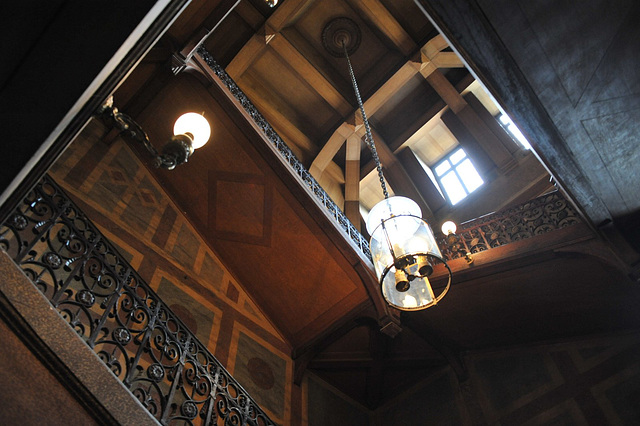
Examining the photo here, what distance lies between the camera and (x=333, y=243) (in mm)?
6395

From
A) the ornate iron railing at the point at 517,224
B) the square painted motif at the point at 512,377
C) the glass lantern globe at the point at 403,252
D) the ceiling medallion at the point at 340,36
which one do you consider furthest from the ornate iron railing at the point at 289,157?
the ceiling medallion at the point at 340,36

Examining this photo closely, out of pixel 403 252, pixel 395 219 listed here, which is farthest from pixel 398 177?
pixel 403 252

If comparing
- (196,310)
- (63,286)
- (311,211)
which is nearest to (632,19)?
(311,211)

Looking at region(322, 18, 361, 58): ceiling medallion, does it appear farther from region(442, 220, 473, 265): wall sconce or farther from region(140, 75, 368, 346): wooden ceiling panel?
region(442, 220, 473, 265): wall sconce

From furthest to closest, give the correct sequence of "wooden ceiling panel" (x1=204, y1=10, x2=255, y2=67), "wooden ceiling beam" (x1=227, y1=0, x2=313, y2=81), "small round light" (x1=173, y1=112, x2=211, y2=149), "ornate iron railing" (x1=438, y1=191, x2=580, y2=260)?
"wooden ceiling beam" (x1=227, y1=0, x2=313, y2=81) → "wooden ceiling panel" (x1=204, y1=10, x2=255, y2=67) → "ornate iron railing" (x1=438, y1=191, x2=580, y2=260) → "small round light" (x1=173, y1=112, x2=211, y2=149)

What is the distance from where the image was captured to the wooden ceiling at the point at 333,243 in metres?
5.96

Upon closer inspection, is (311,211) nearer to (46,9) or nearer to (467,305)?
(467,305)

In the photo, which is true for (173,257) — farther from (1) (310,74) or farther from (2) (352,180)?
(1) (310,74)

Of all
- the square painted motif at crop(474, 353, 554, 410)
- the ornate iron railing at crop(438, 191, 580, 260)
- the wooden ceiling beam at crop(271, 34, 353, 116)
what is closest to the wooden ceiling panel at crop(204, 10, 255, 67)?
the wooden ceiling beam at crop(271, 34, 353, 116)

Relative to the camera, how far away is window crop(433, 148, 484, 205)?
30.9 ft

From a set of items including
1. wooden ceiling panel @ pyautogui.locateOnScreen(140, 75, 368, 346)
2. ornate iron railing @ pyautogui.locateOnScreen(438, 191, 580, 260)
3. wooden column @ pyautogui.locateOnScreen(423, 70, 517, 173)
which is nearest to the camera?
ornate iron railing @ pyautogui.locateOnScreen(438, 191, 580, 260)

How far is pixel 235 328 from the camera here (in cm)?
644

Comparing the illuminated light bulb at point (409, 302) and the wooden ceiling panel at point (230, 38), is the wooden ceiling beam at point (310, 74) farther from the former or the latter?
the illuminated light bulb at point (409, 302)

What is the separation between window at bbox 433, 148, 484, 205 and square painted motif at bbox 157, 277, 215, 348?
5.63 metres
